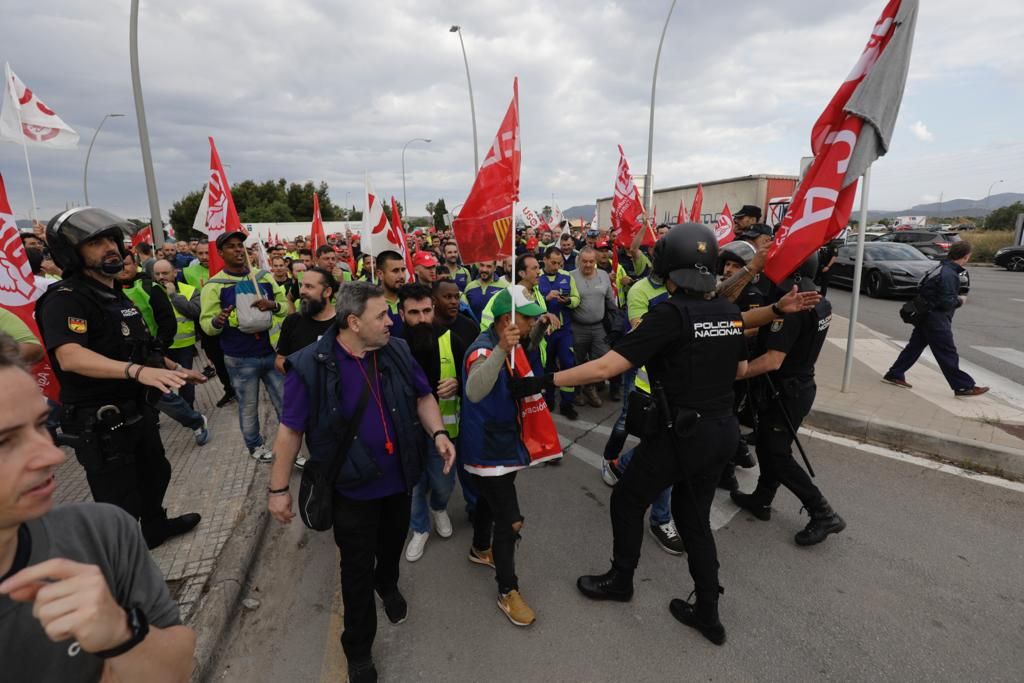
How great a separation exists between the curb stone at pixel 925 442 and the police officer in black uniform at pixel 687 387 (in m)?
3.41

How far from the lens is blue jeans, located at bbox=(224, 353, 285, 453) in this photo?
15.5 ft

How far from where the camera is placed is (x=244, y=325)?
4484 millimetres

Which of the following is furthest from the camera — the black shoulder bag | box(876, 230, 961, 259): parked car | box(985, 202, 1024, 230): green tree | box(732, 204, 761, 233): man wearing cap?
box(985, 202, 1024, 230): green tree

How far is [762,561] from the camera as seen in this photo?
330 cm

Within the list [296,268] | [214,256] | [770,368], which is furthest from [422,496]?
[296,268]

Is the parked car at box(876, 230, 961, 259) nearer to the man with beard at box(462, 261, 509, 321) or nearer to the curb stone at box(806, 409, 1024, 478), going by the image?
the curb stone at box(806, 409, 1024, 478)

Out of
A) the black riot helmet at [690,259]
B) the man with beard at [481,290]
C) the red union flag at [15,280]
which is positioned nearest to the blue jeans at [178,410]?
the red union flag at [15,280]

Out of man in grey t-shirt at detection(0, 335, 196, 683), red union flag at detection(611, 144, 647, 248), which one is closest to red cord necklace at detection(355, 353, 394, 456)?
man in grey t-shirt at detection(0, 335, 196, 683)

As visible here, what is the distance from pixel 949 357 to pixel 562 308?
4.55 m

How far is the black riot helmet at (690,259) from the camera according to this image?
8.29 ft

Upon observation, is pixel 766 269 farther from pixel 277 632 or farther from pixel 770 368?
pixel 277 632

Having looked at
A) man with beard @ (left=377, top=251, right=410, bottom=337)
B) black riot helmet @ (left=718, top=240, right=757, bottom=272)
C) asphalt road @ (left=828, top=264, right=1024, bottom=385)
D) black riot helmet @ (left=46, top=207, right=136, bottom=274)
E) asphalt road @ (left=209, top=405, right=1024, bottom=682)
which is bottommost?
asphalt road @ (left=209, top=405, right=1024, bottom=682)

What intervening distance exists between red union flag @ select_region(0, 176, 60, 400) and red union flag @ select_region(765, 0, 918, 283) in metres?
4.77

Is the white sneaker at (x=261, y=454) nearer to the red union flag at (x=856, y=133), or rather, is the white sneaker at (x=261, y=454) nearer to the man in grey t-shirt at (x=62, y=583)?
the man in grey t-shirt at (x=62, y=583)
